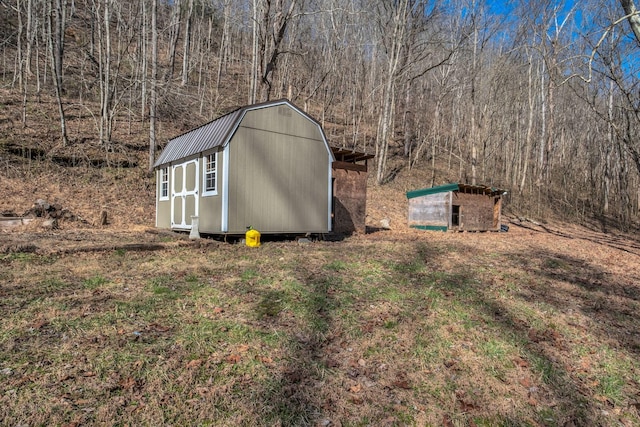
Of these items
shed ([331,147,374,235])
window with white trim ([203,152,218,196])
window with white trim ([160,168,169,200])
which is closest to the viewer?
window with white trim ([203,152,218,196])

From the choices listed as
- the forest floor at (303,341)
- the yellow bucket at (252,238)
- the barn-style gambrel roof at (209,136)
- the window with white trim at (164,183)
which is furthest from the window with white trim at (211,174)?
the window with white trim at (164,183)

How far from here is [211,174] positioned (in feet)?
34.1

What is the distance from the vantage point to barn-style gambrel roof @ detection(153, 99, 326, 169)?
971 centimetres

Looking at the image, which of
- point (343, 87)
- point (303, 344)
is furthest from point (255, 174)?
point (343, 87)

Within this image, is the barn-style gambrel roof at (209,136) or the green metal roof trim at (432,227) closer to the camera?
the barn-style gambrel roof at (209,136)

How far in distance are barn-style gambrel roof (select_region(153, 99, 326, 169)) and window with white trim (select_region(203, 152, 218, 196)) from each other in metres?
0.28

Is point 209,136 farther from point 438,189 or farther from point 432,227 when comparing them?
point 432,227

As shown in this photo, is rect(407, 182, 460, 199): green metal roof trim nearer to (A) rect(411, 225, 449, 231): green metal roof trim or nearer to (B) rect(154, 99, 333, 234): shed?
(A) rect(411, 225, 449, 231): green metal roof trim

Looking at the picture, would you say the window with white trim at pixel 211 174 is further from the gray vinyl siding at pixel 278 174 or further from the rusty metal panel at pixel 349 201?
the rusty metal panel at pixel 349 201

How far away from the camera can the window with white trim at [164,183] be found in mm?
12896

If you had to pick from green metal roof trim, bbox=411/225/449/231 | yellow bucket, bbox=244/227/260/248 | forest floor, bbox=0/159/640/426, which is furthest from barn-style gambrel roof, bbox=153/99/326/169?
green metal roof trim, bbox=411/225/449/231

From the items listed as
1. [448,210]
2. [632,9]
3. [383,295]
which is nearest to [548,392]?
[383,295]

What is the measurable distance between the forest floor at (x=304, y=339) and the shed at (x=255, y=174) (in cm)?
184

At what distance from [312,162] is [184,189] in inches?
157
